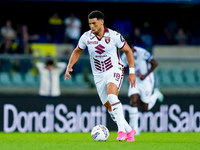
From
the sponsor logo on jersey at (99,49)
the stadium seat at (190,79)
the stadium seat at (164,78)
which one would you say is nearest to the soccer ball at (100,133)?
the sponsor logo on jersey at (99,49)

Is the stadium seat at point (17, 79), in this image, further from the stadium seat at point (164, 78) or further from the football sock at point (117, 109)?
the football sock at point (117, 109)

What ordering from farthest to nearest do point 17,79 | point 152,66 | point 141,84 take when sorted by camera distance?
point 17,79 < point 141,84 < point 152,66

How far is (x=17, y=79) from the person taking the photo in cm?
1359

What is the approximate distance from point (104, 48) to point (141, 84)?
3398mm

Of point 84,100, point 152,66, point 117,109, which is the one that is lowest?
point 84,100

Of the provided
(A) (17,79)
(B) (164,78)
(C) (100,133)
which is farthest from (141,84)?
(C) (100,133)

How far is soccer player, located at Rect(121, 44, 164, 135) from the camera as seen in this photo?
39.8ft

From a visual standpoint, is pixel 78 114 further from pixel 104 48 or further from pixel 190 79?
pixel 104 48

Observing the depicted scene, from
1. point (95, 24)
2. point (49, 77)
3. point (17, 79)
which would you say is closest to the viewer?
point (95, 24)

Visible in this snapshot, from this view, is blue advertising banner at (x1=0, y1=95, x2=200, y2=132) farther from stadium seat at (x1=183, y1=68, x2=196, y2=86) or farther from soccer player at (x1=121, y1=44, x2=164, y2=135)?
soccer player at (x1=121, y1=44, x2=164, y2=135)

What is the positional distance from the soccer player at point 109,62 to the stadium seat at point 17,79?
434 centimetres

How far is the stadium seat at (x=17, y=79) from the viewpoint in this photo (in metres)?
13.5

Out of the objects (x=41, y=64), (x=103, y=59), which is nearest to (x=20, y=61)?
(x=41, y=64)

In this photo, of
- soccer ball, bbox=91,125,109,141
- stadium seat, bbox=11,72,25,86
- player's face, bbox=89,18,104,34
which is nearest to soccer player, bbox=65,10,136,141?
player's face, bbox=89,18,104,34
